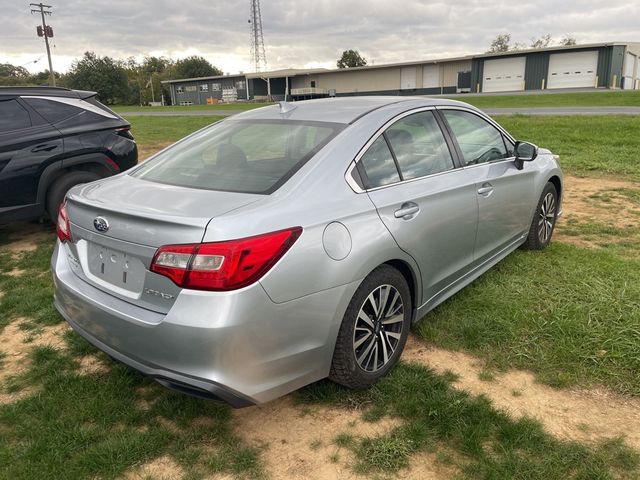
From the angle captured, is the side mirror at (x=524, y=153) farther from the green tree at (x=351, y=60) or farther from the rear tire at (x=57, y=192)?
the green tree at (x=351, y=60)

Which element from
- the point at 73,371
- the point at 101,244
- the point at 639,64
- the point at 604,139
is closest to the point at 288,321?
the point at 101,244

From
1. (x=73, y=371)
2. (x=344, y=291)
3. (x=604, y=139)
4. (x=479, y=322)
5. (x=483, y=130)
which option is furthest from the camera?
(x=604, y=139)

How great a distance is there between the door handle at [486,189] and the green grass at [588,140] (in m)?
5.83

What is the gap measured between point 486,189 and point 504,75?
1903 inches

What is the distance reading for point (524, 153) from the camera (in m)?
4.29

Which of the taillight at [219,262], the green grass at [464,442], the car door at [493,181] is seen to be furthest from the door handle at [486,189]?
the taillight at [219,262]

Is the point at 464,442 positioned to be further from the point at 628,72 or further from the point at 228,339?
the point at 628,72

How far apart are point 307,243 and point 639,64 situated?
182ft

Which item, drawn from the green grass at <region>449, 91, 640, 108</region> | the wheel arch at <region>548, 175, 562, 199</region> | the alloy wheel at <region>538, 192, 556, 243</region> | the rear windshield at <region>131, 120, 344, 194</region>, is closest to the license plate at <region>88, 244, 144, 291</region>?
the rear windshield at <region>131, 120, 344, 194</region>

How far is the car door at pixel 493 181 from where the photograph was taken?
3.73 m

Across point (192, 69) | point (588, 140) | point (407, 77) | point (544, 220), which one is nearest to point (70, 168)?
point (544, 220)

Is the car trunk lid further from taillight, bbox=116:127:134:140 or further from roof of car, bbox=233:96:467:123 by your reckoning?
taillight, bbox=116:127:134:140

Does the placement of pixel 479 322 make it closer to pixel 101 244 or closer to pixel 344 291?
pixel 344 291

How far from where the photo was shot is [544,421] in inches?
104
